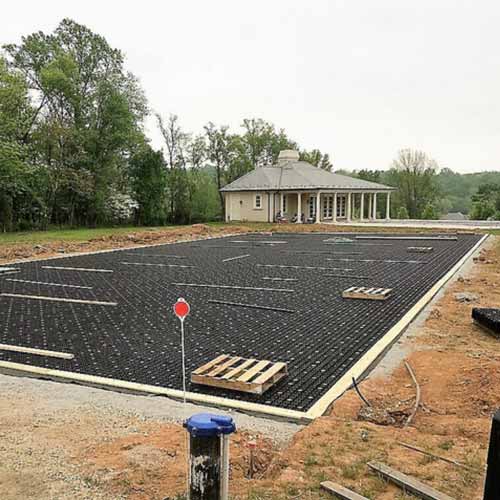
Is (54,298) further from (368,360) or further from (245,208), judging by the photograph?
(245,208)

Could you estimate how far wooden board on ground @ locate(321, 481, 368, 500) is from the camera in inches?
95.8

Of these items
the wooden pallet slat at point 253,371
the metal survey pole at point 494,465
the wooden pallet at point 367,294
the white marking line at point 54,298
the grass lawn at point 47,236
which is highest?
the grass lawn at point 47,236

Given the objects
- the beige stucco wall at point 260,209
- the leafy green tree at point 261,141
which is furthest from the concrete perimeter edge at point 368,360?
the leafy green tree at point 261,141

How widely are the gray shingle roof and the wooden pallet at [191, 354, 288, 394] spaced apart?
1016 inches

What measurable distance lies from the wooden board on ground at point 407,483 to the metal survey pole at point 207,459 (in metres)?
0.96

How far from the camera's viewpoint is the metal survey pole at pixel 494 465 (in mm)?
1927

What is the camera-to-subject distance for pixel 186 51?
19844 mm

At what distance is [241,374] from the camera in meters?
4.53

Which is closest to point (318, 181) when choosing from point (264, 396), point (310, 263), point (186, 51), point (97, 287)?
point (186, 51)

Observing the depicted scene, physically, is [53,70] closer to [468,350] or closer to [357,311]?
[357,311]

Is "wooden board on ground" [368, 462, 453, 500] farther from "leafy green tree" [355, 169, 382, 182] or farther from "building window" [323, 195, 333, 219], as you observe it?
"leafy green tree" [355, 169, 382, 182]

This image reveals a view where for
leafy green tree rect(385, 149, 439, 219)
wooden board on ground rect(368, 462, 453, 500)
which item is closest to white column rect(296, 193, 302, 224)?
leafy green tree rect(385, 149, 439, 219)

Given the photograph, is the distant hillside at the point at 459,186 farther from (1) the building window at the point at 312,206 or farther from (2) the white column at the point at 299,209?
(2) the white column at the point at 299,209

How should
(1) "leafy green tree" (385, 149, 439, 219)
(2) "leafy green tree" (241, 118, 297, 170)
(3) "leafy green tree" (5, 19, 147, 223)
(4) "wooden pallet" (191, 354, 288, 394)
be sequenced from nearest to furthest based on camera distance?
(4) "wooden pallet" (191, 354, 288, 394), (3) "leafy green tree" (5, 19, 147, 223), (2) "leafy green tree" (241, 118, 297, 170), (1) "leafy green tree" (385, 149, 439, 219)
